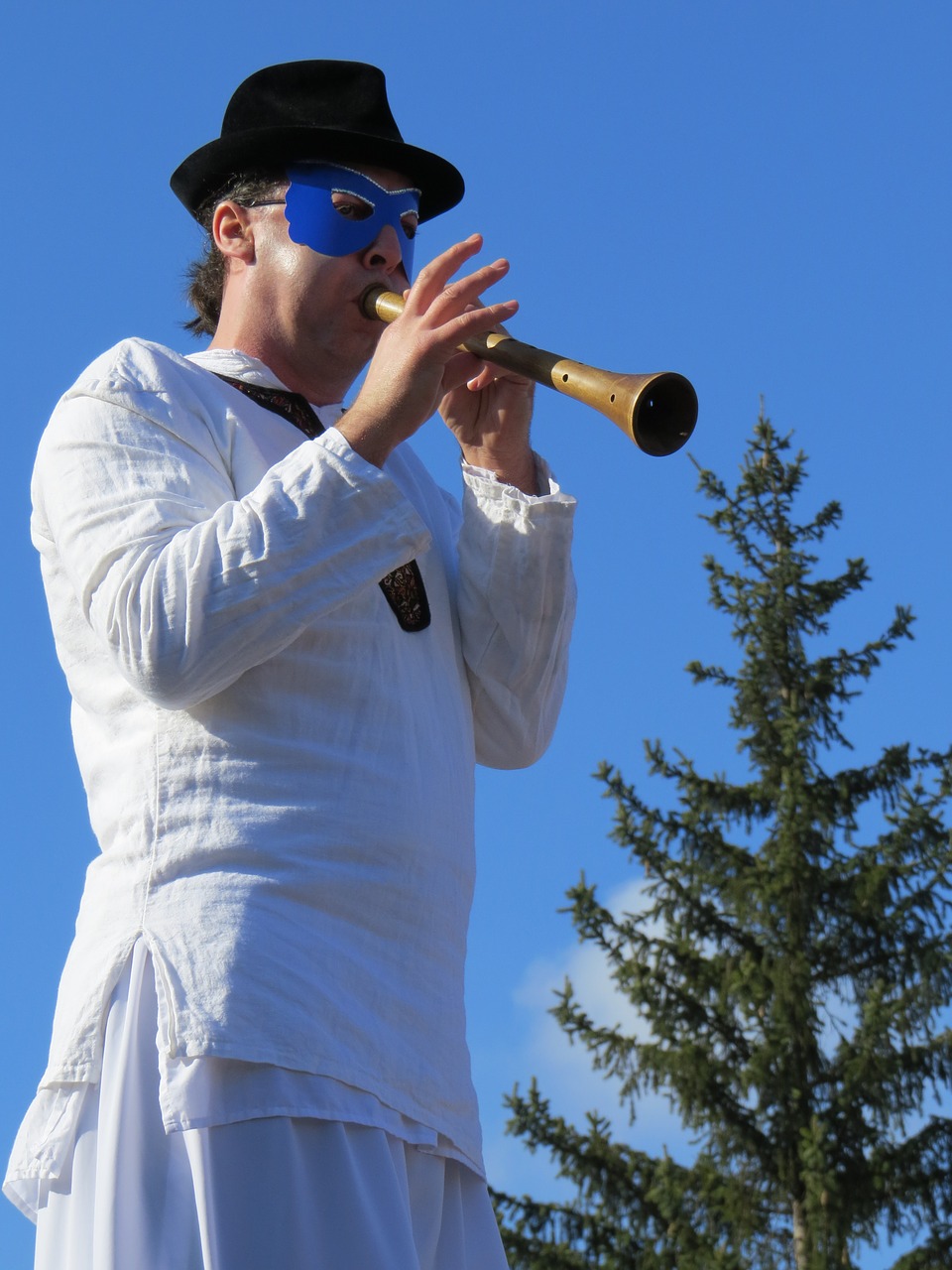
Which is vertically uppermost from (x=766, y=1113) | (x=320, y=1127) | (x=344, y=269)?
(x=766, y=1113)

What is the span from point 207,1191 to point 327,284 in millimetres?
1686

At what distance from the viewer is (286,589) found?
97.8 inches

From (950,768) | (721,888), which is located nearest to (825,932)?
(721,888)

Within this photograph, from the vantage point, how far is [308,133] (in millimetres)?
3352

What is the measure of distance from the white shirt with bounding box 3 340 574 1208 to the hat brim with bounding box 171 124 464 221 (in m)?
0.69

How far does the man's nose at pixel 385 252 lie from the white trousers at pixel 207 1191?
1472 mm

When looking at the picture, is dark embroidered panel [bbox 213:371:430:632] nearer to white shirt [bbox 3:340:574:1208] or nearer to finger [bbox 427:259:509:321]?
white shirt [bbox 3:340:574:1208]

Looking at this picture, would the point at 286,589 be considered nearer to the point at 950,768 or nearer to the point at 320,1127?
the point at 320,1127

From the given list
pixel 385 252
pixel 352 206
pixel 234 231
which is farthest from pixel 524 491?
pixel 234 231

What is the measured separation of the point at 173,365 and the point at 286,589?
2.19 feet

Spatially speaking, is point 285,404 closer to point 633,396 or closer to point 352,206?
point 352,206

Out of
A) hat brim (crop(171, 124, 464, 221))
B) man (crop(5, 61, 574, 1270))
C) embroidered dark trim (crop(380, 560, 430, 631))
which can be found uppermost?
hat brim (crop(171, 124, 464, 221))

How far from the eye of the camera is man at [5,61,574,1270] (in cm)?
233

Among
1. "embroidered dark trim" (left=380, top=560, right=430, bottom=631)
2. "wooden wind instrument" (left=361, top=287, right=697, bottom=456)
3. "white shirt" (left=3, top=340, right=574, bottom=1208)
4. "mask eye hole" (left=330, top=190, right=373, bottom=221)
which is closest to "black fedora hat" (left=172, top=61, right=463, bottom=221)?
"mask eye hole" (left=330, top=190, right=373, bottom=221)
